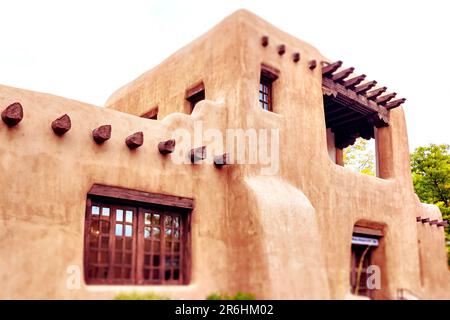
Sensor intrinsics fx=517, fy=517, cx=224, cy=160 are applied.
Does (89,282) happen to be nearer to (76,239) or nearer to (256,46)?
(76,239)

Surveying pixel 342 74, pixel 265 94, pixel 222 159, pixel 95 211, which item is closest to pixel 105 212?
pixel 95 211

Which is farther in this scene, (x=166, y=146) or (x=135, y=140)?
(x=166, y=146)

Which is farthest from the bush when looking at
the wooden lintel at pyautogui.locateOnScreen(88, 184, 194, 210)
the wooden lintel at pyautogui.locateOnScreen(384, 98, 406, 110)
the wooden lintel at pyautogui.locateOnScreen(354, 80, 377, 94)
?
the wooden lintel at pyautogui.locateOnScreen(384, 98, 406, 110)

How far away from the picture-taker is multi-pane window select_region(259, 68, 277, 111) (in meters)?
11.4

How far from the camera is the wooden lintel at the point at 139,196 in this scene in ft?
27.9

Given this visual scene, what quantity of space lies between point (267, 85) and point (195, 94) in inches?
66.7

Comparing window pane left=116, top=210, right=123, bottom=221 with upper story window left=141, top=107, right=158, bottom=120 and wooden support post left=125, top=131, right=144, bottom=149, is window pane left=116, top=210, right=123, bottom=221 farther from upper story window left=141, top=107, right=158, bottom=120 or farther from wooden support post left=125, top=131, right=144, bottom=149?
upper story window left=141, top=107, right=158, bottom=120

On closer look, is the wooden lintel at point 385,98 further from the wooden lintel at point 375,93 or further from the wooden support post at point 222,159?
the wooden support post at point 222,159

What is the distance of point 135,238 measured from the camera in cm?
909

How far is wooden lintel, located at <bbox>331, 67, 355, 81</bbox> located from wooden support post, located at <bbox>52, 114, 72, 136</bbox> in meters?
7.08

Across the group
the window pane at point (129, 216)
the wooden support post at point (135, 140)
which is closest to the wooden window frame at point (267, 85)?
the wooden support post at point (135, 140)

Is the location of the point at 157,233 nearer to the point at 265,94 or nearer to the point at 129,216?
the point at 129,216

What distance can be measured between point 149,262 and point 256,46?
5.14 metres

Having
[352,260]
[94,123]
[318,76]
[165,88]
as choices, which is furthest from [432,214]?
[94,123]
